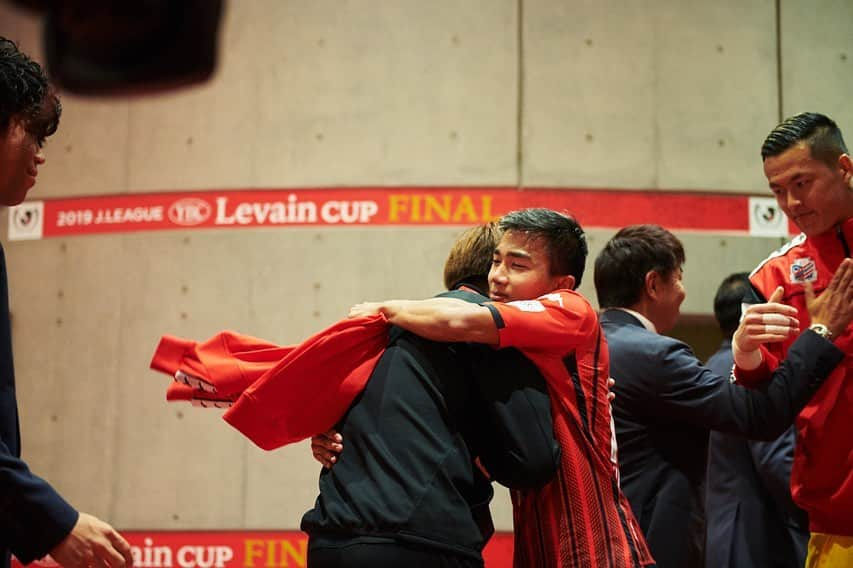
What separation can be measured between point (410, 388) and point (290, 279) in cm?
329

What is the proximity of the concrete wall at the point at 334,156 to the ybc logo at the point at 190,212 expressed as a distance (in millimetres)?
82

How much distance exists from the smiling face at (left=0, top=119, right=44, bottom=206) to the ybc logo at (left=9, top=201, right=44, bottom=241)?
3.76 metres

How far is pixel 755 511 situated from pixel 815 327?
1069 millimetres

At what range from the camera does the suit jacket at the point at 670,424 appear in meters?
3.04

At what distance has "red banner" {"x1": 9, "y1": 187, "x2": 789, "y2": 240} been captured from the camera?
560 centimetres

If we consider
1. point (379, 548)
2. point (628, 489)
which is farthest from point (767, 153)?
point (379, 548)

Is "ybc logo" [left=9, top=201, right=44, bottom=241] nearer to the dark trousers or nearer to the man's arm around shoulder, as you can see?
the man's arm around shoulder

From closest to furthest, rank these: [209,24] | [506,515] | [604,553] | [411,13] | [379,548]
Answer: [209,24], [379,548], [604,553], [506,515], [411,13]

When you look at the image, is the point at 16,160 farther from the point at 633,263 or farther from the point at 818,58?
the point at 818,58

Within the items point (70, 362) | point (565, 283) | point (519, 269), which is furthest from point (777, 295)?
point (70, 362)

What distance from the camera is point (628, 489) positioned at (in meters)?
3.22

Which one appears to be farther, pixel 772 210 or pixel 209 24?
pixel 772 210

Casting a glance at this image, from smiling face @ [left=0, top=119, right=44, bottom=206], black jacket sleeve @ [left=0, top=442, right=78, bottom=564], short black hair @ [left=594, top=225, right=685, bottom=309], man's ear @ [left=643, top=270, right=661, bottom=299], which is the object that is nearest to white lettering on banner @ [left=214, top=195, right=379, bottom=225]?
short black hair @ [left=594, top=225, right=685, bottom=309]

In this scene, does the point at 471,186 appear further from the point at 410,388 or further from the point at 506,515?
the point at 410,388
